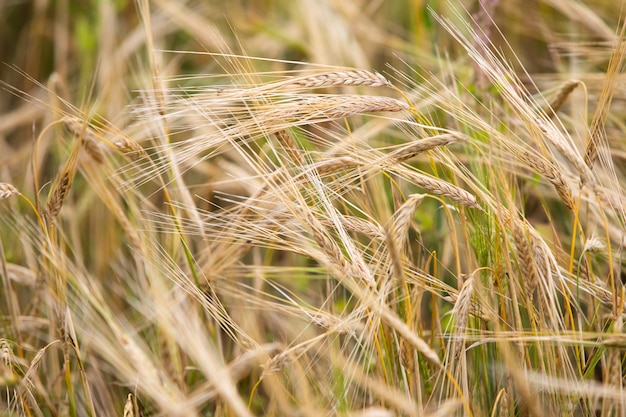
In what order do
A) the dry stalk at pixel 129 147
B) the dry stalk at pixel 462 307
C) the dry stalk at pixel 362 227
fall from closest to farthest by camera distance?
the dry stalk at pixel 462 307, the dry stalk at pixel 362 227, the dry stalk at pixel 129 147

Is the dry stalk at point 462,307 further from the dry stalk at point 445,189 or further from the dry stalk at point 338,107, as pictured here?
the dry stalk at point 338,107

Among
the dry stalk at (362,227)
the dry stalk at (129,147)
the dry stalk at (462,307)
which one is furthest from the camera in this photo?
the dry stalk at (129,147)

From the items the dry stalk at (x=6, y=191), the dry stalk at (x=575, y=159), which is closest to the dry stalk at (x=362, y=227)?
the dry stalk at (x=575, y=159)

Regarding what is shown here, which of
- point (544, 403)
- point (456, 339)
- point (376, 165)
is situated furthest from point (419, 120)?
point (544, 403)

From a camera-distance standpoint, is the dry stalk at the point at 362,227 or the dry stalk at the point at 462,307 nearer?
the dry stalk at the point at 462,307

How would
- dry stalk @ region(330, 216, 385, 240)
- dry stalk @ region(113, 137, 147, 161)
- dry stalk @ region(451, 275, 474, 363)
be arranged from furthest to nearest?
dry stalk @ region(113, 137, 147, 161) → dry stalk @ region(330, 216, 385, 240) → dry stalk @ region(451, 275, 474, 363)

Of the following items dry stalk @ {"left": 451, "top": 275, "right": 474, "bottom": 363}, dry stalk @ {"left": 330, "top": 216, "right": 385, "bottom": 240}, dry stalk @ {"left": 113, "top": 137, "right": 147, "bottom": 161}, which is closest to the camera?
dry stalk @ {"left": 451, "top": 275, "right": 474, "bottom": 363}

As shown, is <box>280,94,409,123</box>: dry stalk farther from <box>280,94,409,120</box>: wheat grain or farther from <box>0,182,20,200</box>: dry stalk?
<box>0,182,20,200</box>: dry stalk

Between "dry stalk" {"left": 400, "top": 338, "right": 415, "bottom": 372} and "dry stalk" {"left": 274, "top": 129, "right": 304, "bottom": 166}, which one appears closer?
"dry stalk" {"left": 400, "top": 338, "right": 415, "bottom": 372}

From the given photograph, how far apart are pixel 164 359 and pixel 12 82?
1.88m

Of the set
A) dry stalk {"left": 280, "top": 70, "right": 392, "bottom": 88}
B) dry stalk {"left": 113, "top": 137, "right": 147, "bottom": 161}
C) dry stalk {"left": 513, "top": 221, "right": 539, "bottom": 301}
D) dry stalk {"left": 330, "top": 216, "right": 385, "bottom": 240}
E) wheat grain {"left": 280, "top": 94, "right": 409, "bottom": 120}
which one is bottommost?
dry stalk {"left": 513, "top": 221, "right": 539, "bottom": 301}

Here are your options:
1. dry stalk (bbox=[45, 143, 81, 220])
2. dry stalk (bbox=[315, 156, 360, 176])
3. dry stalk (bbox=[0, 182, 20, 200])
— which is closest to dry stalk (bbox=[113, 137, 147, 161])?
dry stalk (bbox=[45, 143, 81, 220])

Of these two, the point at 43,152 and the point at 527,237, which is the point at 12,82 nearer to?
the point at 43,152

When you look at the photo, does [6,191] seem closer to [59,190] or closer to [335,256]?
[59,190]
